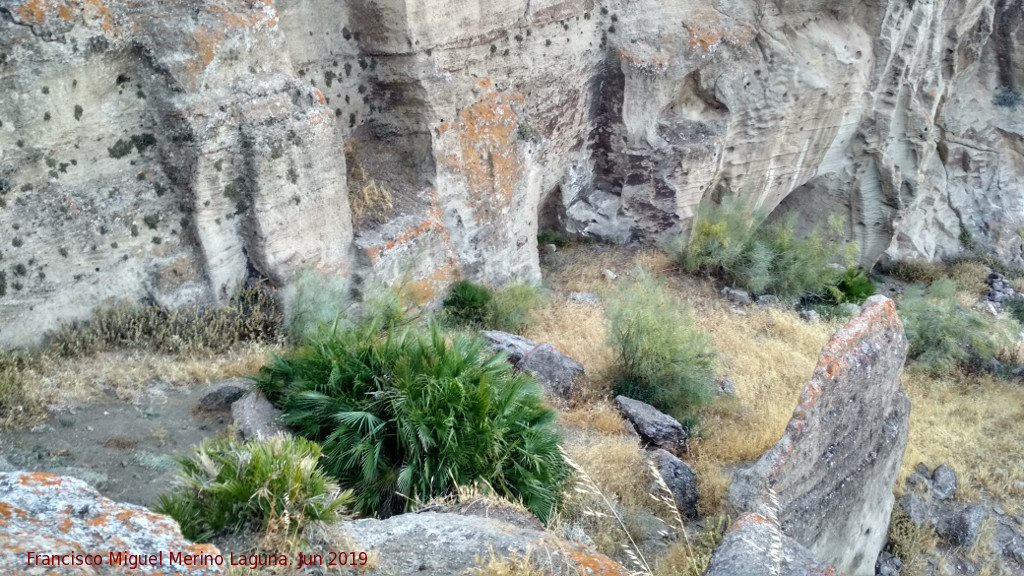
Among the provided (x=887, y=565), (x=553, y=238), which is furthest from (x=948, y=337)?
(x=553, y=238)

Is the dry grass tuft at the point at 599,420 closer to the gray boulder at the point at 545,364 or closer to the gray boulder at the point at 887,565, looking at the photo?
the gray boulder at the point at 545,364

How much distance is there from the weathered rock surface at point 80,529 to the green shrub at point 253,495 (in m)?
0.52

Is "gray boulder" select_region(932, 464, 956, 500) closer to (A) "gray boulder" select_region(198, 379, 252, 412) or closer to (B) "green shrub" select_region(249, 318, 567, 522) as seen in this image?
(B) "green shrub" select_region(249, 318, 567, 522)

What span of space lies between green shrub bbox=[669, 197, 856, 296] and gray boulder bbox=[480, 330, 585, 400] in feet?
16.7

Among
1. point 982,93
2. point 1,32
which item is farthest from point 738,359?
point 982,93

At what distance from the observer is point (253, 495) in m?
4.01

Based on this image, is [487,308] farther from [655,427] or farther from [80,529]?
[80,529]

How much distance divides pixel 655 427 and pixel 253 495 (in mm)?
4805

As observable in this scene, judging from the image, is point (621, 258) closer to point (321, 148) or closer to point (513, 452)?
point (321, 148)

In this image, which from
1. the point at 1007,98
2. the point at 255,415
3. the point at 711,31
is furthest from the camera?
the point at 1007,98

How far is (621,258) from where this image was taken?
1334 centimetres

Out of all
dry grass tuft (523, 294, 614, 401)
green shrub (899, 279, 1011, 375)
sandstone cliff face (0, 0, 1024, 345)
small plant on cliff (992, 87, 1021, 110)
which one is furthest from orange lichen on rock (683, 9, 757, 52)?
small plant on cliff (992, 87, 1021, 110)

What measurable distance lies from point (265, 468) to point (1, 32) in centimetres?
456

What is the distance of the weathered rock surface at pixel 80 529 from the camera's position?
321 centimetres
